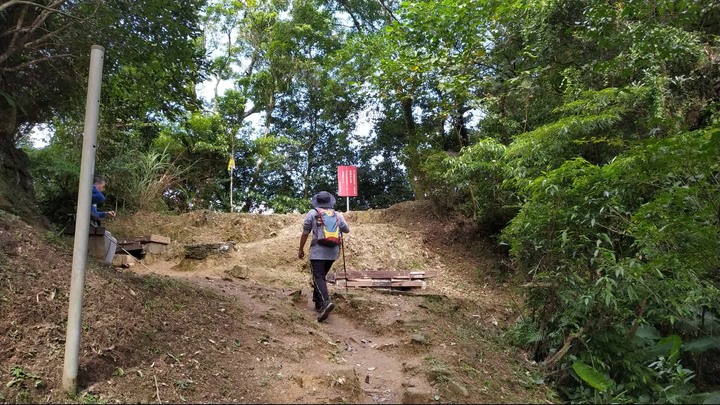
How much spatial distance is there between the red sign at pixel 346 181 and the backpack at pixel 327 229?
885 cm

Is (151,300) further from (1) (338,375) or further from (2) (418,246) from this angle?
(2) (418,246)

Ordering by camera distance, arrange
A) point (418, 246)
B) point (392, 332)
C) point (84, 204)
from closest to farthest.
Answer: point (84, 204)
point (392, 332)
point (418, 246)

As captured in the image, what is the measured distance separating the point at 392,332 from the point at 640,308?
2.68 metres

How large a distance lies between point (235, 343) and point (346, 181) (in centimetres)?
1091

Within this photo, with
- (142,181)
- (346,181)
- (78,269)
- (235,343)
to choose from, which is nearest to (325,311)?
(235,343)

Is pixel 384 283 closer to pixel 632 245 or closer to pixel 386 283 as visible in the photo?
pixel 386 283

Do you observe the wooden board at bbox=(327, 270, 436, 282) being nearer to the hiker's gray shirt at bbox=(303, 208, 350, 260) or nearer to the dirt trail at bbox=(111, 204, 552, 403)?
the dirt trail at bbox=(111, 204, 552, 403)

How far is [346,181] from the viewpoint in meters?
15.4

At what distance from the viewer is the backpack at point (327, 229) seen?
6297 mm

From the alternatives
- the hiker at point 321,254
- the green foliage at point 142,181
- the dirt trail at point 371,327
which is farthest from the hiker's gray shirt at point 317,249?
the green foliage at point 142,181

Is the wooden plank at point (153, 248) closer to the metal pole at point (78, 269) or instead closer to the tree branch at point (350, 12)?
the metal pole at point (78, 269)

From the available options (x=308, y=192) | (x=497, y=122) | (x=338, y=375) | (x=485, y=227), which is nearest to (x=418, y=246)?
(x=485, y=227)

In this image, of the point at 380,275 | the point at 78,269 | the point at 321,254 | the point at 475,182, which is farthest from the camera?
the point at 475,182

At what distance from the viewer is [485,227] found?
11570 mm
